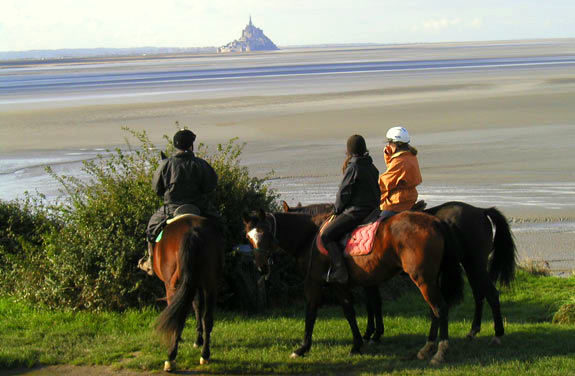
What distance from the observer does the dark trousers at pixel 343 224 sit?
8.25 metres

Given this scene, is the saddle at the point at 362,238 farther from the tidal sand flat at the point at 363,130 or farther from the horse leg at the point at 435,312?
the tidal sand flat at the point at 363,130

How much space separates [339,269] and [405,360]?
1.26m

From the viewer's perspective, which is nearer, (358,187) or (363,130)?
(358,187)

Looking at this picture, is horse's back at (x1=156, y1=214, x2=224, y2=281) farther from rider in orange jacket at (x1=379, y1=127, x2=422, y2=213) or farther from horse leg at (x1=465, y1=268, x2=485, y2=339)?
horse leg at (x1=465, y1=268, x2=485, y2=339)

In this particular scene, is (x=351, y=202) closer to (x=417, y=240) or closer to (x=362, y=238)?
(x=362, y=238)

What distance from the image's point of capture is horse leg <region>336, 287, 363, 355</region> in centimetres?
835

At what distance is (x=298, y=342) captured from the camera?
893 cm

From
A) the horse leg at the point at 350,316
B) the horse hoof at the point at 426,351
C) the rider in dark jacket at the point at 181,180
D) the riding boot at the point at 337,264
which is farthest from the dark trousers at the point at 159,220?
the horse hoof at the point at 426,351

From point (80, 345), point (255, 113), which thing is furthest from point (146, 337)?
point (255, 113)

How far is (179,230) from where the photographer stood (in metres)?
8.24

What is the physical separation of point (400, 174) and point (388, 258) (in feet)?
3.71

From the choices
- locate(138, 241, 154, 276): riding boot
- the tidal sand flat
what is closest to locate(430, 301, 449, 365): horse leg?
locate(138, 241, 154, 276): riding boot

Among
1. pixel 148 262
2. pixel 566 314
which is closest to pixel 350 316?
pixel 148 262

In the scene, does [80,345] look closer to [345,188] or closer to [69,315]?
[69,315]
